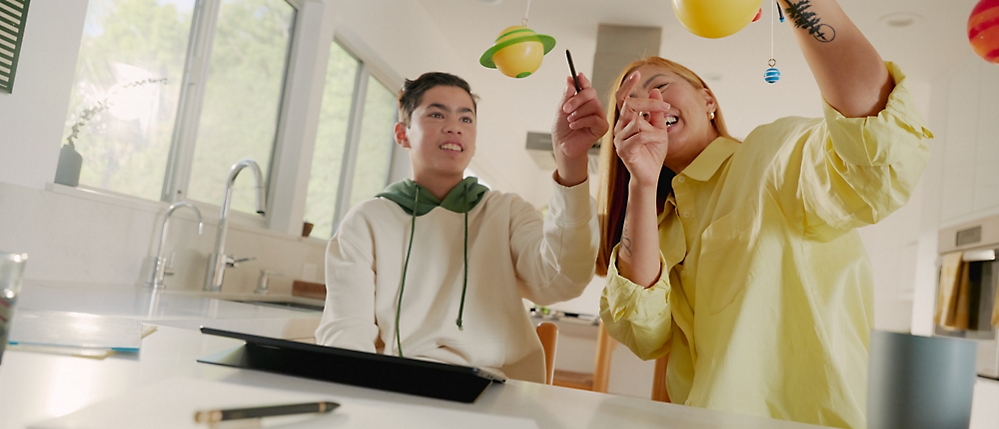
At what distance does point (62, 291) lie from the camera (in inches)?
60.3

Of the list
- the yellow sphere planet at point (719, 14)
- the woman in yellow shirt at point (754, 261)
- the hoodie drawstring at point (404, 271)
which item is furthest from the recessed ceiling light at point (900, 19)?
the yellow sphere planet at point (719, 14)

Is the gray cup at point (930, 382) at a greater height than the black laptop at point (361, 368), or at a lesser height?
greater

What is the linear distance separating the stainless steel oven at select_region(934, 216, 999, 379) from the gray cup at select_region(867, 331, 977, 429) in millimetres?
3476

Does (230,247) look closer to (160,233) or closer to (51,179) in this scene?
(160,233)

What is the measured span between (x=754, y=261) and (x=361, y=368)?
0.66 meters

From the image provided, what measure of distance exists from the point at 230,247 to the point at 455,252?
1.47 meters

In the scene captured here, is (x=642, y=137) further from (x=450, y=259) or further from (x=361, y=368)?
(x=450, y=259)

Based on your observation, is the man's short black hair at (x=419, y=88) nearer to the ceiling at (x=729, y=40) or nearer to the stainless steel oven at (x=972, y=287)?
the ceiling at (x=729, y=40)

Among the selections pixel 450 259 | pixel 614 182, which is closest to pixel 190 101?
pixel 450 259

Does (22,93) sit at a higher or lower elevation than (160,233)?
higher

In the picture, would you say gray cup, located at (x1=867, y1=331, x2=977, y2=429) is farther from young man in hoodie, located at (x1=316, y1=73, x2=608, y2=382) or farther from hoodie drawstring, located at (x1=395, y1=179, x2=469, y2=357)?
hoodie drawstring, located at (x1=395, y1=179, x2=469, y2=357)

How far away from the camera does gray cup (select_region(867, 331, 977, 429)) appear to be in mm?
558

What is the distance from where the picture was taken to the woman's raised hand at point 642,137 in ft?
3.15

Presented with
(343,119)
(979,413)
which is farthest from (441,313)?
(979,413)
